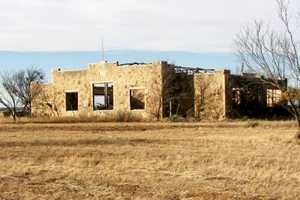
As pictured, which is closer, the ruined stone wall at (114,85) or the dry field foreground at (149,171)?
the dry field foreground at (149,171)

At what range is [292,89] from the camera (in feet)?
104

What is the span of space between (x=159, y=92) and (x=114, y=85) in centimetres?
613

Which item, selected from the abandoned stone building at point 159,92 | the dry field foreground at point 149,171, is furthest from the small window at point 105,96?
the dry field foreground at point 149,171

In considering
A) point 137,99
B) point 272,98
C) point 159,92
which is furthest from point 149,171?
point 272,98

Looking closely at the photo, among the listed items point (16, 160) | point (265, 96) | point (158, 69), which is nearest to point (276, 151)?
point (16, 160)

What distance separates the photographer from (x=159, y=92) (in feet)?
201

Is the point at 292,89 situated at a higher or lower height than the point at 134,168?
higher

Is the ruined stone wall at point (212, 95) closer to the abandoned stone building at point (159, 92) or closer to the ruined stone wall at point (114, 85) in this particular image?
the abandoned stone building at point (159, 92)

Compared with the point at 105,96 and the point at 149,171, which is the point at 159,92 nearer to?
the point at 105,96

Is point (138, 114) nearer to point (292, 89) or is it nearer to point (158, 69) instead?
point (158, 69)

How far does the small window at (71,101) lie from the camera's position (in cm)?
7005

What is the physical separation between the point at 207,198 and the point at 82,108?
56.2 m

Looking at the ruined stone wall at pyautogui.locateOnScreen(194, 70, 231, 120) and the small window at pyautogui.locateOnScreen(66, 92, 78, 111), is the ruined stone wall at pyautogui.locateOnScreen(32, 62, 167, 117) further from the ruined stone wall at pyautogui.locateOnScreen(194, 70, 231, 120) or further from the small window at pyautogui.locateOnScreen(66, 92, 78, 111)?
the ruined stone wall at pyautogui.locateOnScreen(194, 70, 231, 120)

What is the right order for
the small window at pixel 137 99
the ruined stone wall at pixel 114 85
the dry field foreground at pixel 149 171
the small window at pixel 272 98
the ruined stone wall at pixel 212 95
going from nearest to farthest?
1. the dry field foreground at pixel 149 171
2. the ruined stone wall at pixel 212 95
3. the ruined stone wall at pixel 114 85
4. the small window at pixel 137 99
5. the small window at pixel 272 98
